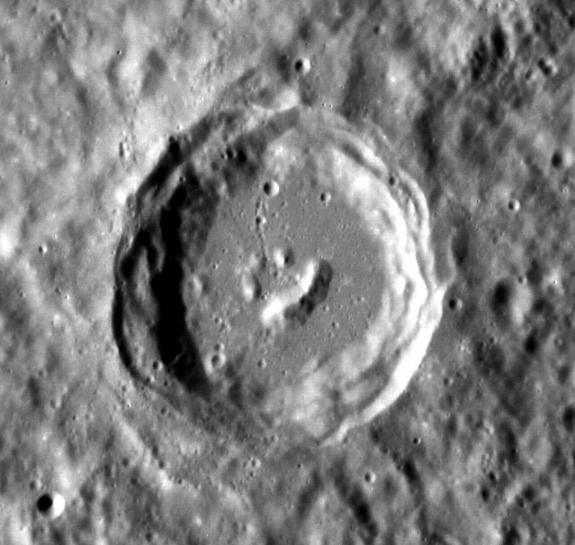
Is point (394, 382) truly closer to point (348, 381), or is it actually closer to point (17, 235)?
point (348, 381)

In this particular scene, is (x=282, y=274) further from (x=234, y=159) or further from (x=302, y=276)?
(x=234, y=159)

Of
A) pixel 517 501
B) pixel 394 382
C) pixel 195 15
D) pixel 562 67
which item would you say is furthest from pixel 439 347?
pixel 195 15

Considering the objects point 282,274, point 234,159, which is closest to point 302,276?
point 282,274
